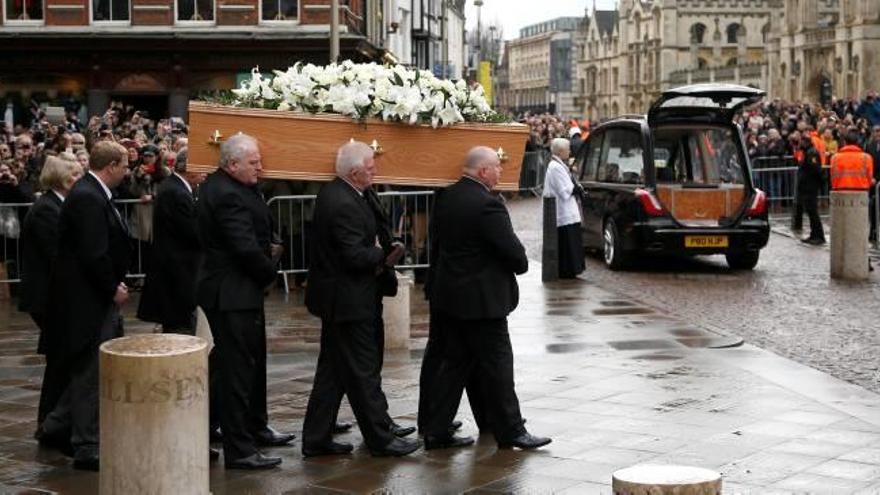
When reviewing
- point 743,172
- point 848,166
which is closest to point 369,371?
point 743,172

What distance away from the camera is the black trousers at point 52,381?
8992 millimetres

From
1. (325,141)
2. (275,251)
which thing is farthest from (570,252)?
(275,251)

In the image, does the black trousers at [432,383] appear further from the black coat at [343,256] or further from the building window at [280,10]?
the building window at [280,10]

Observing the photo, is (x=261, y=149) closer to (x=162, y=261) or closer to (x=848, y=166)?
(x=162, y=261)

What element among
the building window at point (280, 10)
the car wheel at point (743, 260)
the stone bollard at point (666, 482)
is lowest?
the car wheel at point (743, 260)

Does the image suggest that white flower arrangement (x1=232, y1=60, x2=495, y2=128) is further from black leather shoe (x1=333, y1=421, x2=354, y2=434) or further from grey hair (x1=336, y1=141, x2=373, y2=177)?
black leather shoe (x1=333, y1=421, x2=354, y2=434)

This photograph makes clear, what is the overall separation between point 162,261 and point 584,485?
3265 millimetres

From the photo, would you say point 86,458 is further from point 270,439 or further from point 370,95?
point 370,95

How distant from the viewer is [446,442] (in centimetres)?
921

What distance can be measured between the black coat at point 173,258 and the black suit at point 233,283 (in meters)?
0.82

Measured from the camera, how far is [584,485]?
8.11m

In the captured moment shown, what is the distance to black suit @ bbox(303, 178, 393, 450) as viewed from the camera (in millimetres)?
8805

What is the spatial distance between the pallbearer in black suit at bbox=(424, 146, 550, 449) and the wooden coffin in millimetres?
398

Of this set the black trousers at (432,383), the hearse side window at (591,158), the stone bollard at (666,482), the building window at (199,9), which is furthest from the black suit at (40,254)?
the building window at (199,9)
